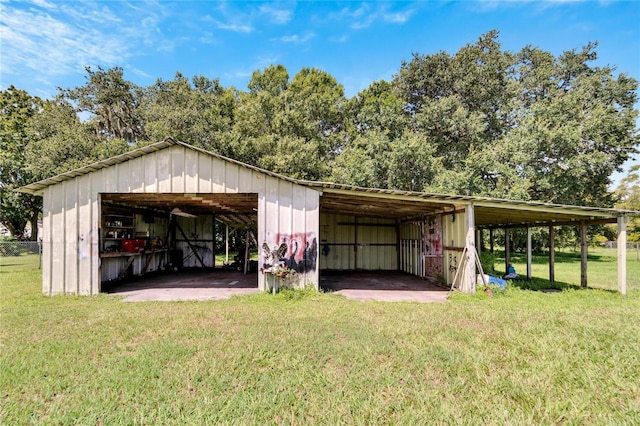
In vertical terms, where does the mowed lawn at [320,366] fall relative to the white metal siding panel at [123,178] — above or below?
below

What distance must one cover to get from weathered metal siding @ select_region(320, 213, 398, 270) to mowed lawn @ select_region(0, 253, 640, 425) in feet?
23.7

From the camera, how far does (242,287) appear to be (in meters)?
8.77

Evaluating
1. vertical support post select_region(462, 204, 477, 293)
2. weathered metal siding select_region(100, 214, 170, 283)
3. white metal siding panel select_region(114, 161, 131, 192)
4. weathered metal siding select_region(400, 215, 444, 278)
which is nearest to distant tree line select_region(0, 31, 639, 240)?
weathered metal siding select_region(400, 215, 444, 278)

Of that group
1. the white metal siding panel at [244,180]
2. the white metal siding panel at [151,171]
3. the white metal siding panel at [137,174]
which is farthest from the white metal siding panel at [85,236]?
the white metal siding panel at [244,180]

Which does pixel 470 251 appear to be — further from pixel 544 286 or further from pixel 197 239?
pixel 197 239

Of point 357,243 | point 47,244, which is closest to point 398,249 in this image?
point 357,243

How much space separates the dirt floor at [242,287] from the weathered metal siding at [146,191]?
996mm

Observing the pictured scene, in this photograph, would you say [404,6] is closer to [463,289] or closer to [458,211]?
[458,211]

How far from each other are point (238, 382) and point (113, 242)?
8.95 meters

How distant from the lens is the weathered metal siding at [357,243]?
13.3 meters

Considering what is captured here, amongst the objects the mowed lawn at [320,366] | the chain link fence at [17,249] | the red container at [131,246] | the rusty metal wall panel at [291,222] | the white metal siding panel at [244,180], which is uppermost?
the white metal siding panel at [244,180]

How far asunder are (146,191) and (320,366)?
6129mm

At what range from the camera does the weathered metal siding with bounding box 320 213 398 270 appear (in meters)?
13.3

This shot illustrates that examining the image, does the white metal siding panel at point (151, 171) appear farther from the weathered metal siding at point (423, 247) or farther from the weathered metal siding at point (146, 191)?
the weathered metal siding at point (423, 247)
